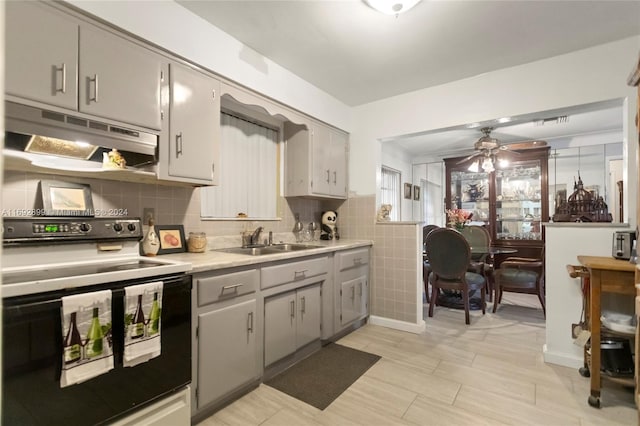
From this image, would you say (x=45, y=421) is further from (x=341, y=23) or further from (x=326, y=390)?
(x=341, y=23)

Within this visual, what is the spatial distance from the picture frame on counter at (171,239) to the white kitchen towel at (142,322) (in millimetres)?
691

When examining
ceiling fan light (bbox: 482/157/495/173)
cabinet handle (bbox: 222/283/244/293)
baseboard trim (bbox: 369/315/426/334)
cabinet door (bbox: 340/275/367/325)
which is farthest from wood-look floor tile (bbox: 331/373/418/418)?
ceiling fan light (bbox: 482/157/495/173)

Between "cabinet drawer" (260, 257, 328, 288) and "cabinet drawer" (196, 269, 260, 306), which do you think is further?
"cabinet drawer" (260, 257, 328, 288)

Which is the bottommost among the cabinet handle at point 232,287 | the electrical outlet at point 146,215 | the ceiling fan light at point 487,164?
the cabinet handle at point 232,287

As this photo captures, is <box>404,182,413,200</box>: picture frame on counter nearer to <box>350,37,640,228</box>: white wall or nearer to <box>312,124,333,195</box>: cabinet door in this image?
<box>350,37,640,228</box>: white wall

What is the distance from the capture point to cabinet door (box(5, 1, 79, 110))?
4.39 feet

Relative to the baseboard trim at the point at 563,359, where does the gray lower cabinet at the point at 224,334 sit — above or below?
above

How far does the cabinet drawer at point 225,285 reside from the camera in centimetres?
170

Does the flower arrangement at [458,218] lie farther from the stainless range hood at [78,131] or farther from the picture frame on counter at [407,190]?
the stainless range hood at [78,131]

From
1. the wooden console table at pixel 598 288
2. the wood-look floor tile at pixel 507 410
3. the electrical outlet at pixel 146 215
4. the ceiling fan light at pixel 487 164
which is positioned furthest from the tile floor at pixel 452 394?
the ceiling fan light at pixel 487 164

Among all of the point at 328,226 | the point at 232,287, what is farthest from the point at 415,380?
the point at 328,226

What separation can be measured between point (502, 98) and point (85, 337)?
3.24 metres

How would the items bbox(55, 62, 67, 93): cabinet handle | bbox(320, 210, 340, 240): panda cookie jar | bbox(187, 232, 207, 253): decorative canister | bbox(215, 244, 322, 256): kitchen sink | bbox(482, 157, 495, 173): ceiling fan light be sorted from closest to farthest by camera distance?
bbox(55, 62, 67, 93): cabinet handle < bbox(187, 232, 207, 253): decorative canister < bbox(215, 244, 322, 256): kitchen sink < bbox(320, 210, 340, 240): panda cookie jar < bbox(482, 157, 495, 173): ceiling fan light

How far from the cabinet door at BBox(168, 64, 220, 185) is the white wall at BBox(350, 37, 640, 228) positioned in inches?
70.8
